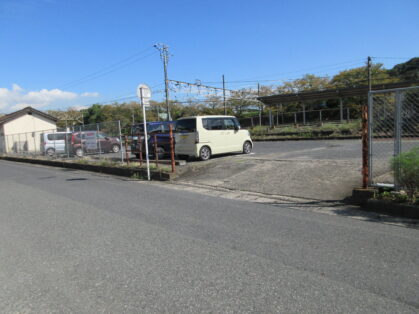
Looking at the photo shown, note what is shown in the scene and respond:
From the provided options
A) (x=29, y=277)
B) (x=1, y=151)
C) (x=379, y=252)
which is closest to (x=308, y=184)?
(x=379, y=252)

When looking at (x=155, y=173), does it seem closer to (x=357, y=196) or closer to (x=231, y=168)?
(x=231, y=168)

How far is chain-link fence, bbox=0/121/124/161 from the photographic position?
52.5ft

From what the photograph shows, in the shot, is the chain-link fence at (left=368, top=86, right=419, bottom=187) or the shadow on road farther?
the chain-link fence at (left=368, top=86, right=419, bottom=187)

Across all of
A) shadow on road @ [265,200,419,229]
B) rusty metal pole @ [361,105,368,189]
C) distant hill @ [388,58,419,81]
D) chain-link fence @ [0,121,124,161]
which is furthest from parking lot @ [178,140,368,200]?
distant hill @ [388,58,419,81]

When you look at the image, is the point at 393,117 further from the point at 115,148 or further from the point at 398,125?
the point at 115,148

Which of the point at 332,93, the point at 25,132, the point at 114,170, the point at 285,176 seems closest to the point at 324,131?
the point at 332,93

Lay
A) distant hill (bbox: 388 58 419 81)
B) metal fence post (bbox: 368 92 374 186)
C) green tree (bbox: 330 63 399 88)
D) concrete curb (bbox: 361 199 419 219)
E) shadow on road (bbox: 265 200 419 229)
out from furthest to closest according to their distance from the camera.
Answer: distant hill (bbox: 388 58 419 81), green tree (bbox: 330 63 399 88), metal fence post (bbox: 368 92 374 186), concrete curb (bbox: 361 199 419 219), shadow on road (bbox: 265 200 419 229)

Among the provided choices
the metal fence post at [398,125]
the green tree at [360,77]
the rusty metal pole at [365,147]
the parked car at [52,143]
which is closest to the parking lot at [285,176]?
the rusty metal pole at [365,147]

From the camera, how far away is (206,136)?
12430 millimetres

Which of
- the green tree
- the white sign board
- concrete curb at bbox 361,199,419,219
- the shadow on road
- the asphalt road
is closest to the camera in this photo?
the asphalt road

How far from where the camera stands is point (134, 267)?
3.64 meters

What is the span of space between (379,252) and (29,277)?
410cm

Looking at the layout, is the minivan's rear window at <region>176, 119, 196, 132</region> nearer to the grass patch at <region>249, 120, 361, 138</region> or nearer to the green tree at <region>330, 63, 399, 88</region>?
the grass patch at <region>249, 120, 361, 138</region>

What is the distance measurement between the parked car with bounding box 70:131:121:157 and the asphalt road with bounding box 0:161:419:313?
1043cm
